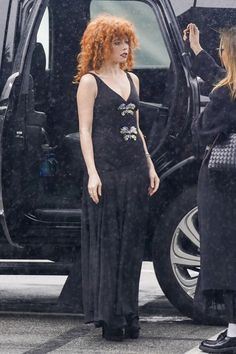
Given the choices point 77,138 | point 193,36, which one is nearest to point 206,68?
point 193,36

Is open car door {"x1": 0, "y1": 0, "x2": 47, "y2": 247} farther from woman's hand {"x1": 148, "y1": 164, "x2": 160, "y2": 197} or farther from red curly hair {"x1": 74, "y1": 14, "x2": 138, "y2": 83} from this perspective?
woman's hand {"x1": 148, "y1": 164, "x2": 160, "y2": 197}

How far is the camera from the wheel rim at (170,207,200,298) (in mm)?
8234

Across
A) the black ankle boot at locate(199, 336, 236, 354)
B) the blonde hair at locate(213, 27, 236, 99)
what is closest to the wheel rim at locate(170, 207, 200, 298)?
the black ankle boot at locate(199, 336, 236, 354)

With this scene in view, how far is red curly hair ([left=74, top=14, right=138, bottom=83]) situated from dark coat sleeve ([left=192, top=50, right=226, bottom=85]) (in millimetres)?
402

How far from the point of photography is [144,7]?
8.29m

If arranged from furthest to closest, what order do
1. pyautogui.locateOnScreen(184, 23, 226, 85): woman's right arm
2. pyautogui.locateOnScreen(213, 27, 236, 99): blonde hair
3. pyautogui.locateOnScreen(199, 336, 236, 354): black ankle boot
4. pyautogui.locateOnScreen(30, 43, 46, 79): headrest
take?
pyautogui.locateOnScreen(30, 43, 46, 79): headrest → pyautogui.locateOnScreen(184, 23, 226, 85): woman's right arm → pyautogui.locateOnScreen(199, 336, 236, 354): black ankle boot → pyautogui.locateOnScreen(213, 27, 236, 99): blonde hair

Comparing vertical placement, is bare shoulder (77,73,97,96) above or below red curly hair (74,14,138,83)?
below

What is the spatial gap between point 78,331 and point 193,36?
1.87 meters

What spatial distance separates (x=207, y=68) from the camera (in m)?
7.36

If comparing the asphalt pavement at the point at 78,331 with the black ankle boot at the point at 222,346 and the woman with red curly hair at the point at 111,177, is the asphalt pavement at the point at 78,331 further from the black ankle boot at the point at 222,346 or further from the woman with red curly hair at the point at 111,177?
the woman with red curly hair at the point at 111,177

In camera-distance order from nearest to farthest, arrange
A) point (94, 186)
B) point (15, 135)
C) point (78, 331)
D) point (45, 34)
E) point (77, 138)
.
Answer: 1. point (94, 186)
2. point (78, 331)
3. point (15, 135)
4. point (77, 138)
5. point (45, 34)

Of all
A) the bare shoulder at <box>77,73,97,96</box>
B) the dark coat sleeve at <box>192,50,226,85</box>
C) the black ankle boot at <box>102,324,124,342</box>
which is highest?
the dark coat sleeve at <box>192,50,226,85</box>

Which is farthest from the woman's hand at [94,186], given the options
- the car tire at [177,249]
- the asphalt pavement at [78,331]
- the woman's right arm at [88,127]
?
the car tire at [177,249]

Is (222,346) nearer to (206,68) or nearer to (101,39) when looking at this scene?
(206,68)
